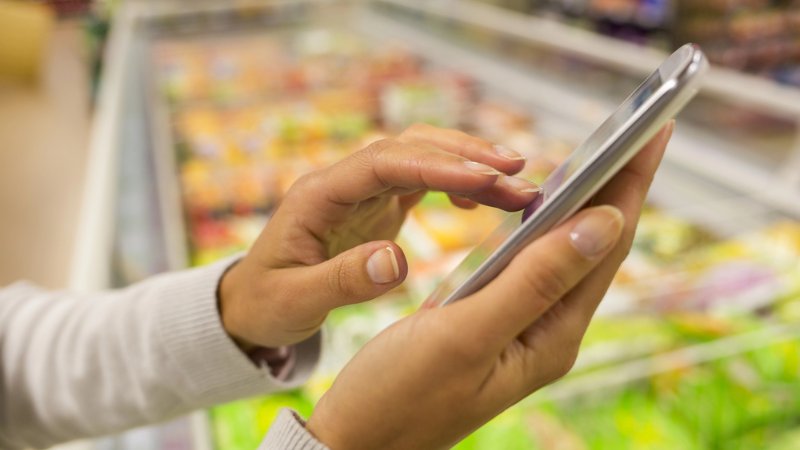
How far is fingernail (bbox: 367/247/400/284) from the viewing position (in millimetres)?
526

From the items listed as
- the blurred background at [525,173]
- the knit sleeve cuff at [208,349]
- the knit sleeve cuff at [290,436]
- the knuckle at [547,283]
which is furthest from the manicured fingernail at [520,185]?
the blurred background at [525,173]

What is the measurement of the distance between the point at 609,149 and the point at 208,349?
57 centimetres

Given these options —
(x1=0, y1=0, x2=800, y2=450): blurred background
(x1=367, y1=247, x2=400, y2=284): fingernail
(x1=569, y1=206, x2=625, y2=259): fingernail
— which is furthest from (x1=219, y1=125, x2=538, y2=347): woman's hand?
Result: (x1=0, y1=0, x2=800, y2=450): blurred background

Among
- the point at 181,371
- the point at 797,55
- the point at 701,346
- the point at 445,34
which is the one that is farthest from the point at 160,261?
the point at 445,34

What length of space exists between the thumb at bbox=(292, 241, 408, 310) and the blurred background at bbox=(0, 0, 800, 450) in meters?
0.82

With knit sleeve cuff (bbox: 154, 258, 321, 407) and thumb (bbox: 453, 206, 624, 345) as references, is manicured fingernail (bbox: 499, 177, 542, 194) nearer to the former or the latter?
thumb (bbox: 453, 206, 624, 345)

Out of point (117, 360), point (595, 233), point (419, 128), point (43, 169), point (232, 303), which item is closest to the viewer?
point (595, 233)

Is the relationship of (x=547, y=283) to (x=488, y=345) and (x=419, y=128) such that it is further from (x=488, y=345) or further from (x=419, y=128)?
(x=419, y=128)

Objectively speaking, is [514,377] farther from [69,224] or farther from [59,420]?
[69,224]

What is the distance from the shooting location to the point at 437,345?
48cm

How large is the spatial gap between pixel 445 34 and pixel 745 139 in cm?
202

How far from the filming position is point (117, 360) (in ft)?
2.94

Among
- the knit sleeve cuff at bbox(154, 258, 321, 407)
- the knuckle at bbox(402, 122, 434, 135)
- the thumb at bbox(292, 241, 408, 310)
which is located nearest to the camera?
the thumb at bbox(292, 241, 408, 310)

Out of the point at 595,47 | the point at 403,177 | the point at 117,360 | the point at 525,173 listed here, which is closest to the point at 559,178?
the point at 403,177
